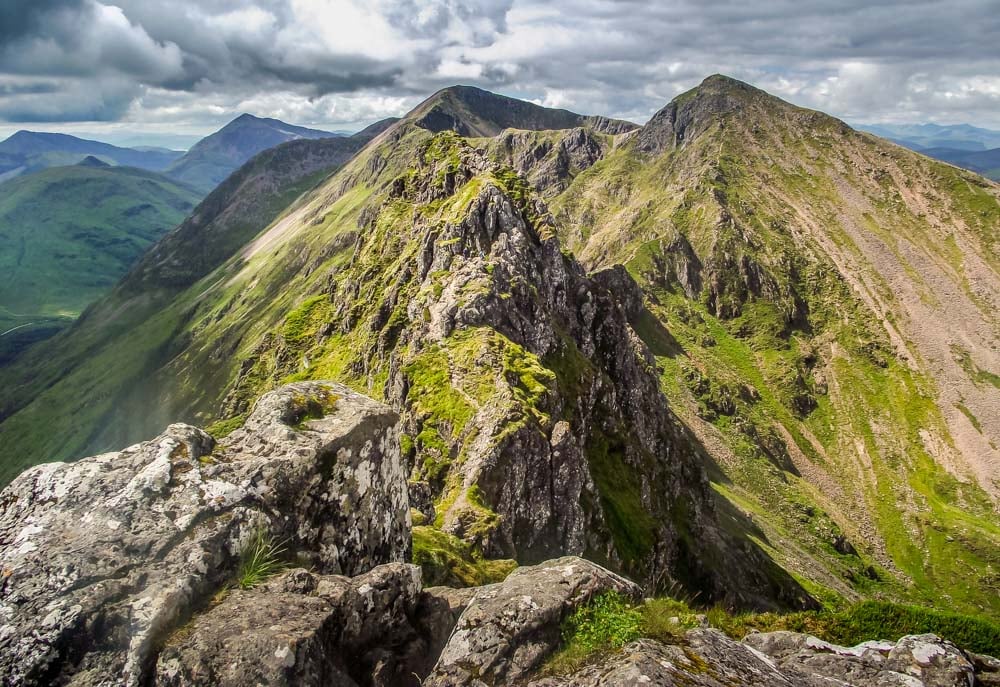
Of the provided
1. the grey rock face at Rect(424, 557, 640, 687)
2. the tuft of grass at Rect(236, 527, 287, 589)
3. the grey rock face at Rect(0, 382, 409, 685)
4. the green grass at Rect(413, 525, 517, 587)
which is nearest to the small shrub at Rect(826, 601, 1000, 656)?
the grey rock face at Rect(424, 557, 640, 687)

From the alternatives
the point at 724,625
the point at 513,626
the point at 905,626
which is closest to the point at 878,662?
the point at 724,625

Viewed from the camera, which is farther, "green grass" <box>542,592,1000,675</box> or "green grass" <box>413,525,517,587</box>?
"green grass" <box>413,525,517,587</box>

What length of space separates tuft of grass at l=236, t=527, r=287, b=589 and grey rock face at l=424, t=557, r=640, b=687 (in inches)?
174

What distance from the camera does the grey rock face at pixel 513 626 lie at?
11.5 metres

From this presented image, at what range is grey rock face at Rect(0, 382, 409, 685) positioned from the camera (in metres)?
10.1

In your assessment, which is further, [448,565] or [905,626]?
[448,565]

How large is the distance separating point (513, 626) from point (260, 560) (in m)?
6.09

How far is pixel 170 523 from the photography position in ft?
40.9

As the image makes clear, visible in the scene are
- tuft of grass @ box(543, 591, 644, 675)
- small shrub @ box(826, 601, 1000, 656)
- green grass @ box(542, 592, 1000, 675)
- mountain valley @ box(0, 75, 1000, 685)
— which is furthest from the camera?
mountain valley @ box(0, 75, 1000, 685)

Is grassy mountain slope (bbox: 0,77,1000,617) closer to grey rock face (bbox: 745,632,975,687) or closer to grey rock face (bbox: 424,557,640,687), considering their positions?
grey rock face (bbox: 424,557,640,687)

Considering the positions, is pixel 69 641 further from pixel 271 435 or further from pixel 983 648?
pixel 983 648

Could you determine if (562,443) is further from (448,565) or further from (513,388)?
(448,565)

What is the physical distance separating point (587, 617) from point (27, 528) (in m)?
12.4

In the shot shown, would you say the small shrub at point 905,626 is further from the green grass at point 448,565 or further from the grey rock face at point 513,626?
the green grass at point 448,565
